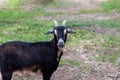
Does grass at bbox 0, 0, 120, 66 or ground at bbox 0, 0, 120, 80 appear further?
grass at bbox 0, 0, 120, 66

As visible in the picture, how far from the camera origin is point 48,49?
7.99 meters

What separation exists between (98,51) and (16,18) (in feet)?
21.7

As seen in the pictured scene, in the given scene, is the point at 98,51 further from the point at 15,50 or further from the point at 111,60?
the point at 15,50

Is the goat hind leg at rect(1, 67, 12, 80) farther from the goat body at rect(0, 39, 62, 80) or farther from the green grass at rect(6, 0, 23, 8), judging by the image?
the green grass at rect(6, 0, 23, 8)

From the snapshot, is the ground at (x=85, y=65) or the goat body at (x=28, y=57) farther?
the ground at (x=85, y=65)

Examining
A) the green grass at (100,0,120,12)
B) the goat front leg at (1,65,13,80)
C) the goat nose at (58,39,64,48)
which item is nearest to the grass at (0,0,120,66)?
the green grass at (100,0,120,12)

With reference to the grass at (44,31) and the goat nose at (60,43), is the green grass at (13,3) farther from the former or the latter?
the goat nose at (60,43)

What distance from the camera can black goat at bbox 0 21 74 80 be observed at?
761 centimetres

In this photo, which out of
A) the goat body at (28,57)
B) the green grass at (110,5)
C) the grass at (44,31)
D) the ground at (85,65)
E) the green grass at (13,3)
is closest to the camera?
the goat body at (28,57)

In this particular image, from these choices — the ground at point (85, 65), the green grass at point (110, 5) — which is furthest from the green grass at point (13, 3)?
the ground at point (85, 65)

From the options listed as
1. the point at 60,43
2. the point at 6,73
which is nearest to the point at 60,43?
the point at 60,43

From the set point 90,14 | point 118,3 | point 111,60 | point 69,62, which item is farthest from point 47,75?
point 118,3

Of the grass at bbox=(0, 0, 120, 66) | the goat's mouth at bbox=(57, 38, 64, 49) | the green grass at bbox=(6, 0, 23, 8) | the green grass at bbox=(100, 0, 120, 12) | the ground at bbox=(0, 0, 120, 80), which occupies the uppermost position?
the goat's mouth at bbox=(57, 38, 64, 49)

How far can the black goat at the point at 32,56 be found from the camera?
25.0 feet
